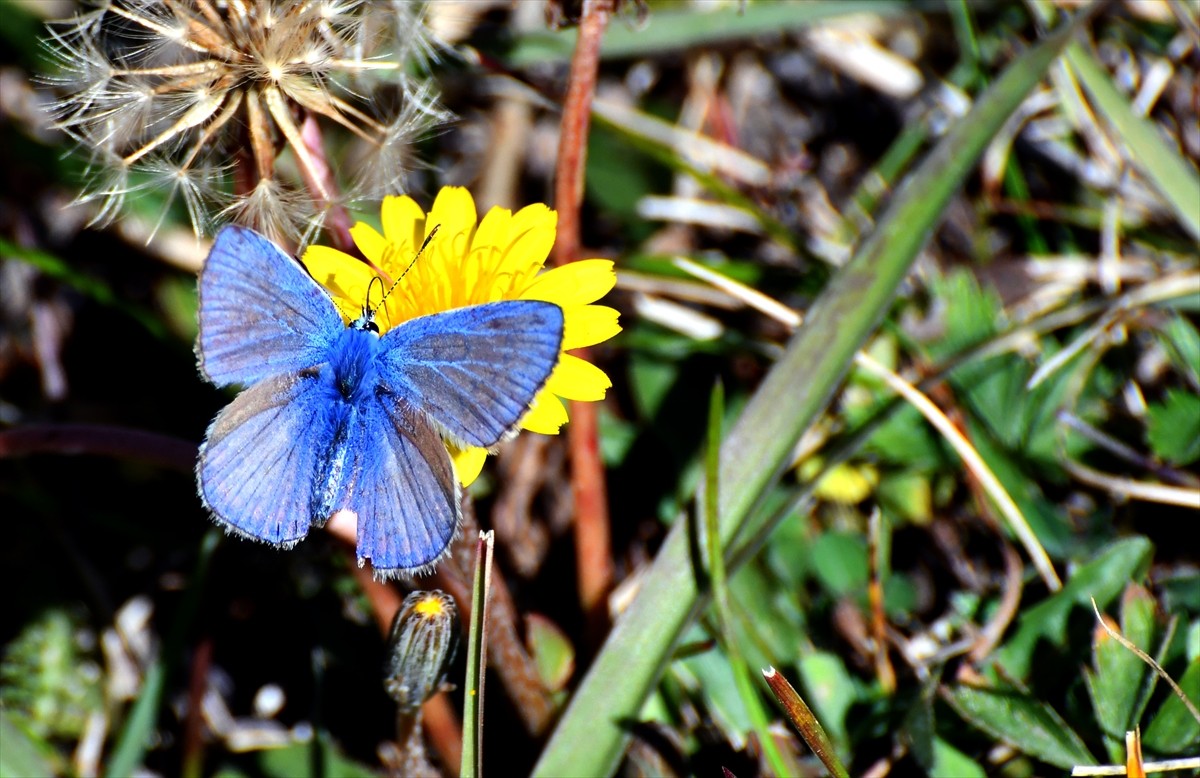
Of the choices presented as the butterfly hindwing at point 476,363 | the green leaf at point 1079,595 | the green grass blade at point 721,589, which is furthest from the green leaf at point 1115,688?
the butterfly hindwing at point 476,363

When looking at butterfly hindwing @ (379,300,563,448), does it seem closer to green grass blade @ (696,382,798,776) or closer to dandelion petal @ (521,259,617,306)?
dandelion petal @ (521,259,617,306)

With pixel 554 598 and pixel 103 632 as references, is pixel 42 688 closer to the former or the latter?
pixel 103 632

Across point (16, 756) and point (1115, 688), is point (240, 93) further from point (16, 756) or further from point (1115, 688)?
point (1115, 688)

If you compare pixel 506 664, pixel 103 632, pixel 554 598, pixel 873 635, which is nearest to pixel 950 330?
pixel 873 635

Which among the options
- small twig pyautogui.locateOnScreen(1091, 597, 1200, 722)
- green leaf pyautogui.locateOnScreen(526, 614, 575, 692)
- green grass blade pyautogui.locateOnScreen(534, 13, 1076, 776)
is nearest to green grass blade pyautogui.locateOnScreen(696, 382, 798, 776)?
green grass blade pyautogui.locateOnScreen(534, 13, 1076, 776)

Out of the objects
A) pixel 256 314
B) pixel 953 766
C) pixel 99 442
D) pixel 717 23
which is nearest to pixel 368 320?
pixel 256 314

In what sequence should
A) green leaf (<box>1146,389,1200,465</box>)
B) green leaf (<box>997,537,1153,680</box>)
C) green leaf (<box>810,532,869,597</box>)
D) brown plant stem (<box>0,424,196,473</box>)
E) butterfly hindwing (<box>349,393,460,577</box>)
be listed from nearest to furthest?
butterfly hindwing (<box>349,393,460,577</box>), brown plant stem (<box>0,424,196,473</box>), green leaf (<box>997,537,1153,680</box>), green leaf (<box>1146,389,1200,465</box>), green leaf (<box>810,532,869,597</box>)

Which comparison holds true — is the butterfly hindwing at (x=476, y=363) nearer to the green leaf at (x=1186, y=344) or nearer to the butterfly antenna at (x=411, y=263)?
the butterfly antenna at (x=411, y=263)
